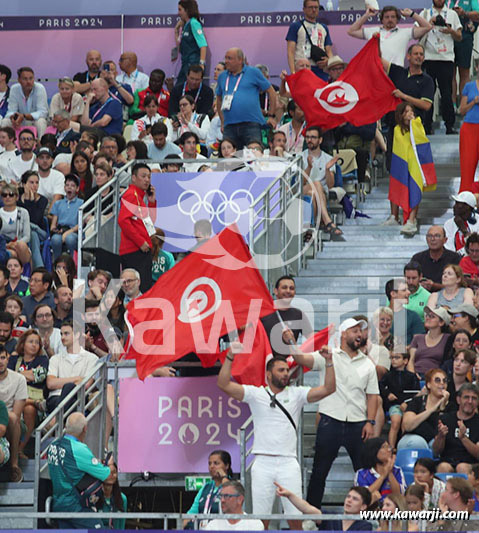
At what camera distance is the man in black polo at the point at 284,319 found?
12.9 metres

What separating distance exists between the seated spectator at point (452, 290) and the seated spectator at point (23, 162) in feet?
21.6

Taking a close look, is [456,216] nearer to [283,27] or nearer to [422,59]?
[422,59]

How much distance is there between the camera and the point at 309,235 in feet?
53.3

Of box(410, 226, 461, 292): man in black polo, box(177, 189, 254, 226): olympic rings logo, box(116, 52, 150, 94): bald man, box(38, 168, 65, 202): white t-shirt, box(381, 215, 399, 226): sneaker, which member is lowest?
box(410, 226, 461, 292): man in black polo

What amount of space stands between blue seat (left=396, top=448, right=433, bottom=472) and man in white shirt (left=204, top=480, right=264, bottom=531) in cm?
166

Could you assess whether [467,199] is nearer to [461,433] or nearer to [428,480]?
[461,433]

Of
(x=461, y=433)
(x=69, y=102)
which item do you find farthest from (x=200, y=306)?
(x=69, y=102)

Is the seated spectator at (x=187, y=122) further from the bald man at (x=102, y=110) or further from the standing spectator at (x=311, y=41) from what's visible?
the standing spectator at (x=311, y=41)

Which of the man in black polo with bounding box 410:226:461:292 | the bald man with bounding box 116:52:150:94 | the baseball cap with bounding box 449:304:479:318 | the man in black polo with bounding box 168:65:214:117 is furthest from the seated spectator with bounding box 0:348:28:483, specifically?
the bald man with bounding box 116:52:150:94

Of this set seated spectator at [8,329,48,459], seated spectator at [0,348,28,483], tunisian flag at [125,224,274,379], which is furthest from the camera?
seated spectator at [8,329,48,459]

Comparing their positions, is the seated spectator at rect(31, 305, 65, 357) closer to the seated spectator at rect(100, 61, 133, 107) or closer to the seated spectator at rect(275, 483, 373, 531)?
the seated spectator at rect(275, 483, 373, 531)

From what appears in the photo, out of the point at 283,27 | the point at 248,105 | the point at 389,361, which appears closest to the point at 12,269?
the point at 248,105

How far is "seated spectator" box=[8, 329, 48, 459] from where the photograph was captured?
1352 centimetres

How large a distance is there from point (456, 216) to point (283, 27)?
8.25 meters
